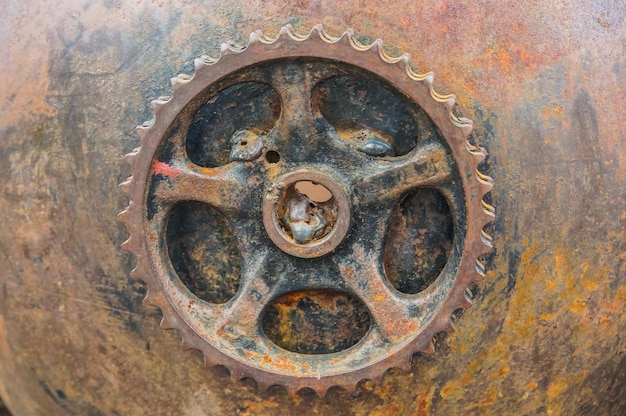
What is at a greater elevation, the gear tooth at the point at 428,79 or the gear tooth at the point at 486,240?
the gear tooth at the point at 428,79

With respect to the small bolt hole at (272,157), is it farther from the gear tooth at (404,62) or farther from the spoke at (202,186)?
the gear tooth at (404,62)

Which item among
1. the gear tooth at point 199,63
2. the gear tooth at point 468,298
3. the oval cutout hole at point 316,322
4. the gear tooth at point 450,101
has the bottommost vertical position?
the oval cutout hole at point 316,322

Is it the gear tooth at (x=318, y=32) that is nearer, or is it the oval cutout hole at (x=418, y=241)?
the gear tooth at (x=318, y=32)

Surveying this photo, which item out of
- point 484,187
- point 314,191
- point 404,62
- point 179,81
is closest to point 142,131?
point 179,81

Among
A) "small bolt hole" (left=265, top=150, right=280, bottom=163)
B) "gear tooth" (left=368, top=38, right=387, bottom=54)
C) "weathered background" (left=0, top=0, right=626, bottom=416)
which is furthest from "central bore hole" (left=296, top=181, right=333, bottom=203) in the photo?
"gear tooth" (left=368, top=38, right=387, bottom=54)

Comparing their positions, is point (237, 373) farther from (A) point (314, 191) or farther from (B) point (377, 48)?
(A) point (314, 191)

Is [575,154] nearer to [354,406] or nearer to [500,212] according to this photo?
[500,212]

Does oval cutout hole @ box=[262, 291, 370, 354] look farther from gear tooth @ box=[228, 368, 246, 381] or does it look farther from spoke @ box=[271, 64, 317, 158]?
spoke @ box=[271, 64, 317, 158]

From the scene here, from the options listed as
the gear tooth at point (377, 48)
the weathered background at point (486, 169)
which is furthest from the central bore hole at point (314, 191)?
the gear tooth at point (377, 48)

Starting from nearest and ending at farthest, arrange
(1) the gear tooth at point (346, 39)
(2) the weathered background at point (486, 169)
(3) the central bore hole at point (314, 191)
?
(1) the gear tooth at point (346, 39) < (2) the weathered background at point (486, 169) < (3) the central bore hole at point (314, 191)
